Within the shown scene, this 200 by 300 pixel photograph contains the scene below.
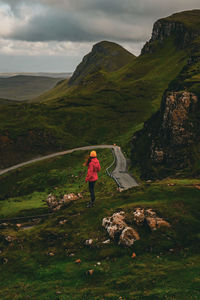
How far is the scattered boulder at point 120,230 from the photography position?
74.7ft

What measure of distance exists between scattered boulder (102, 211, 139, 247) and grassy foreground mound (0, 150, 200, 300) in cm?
58

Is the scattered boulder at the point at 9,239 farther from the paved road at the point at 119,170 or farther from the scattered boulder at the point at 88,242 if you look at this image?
the paved road at the point at 119,170

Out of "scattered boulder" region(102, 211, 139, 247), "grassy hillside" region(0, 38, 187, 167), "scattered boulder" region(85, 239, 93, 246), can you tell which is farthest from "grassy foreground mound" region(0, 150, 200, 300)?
"grassy hillside" region(0, 38, 187, 167)

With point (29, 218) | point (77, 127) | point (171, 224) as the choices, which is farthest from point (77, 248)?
point (77, 127)

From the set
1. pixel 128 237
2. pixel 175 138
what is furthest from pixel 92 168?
pixel 175 138

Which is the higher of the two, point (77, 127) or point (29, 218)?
point (77, 127)

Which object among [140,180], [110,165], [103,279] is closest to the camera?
[103,279]

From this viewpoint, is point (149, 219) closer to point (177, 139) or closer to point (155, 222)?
point (155, 222)

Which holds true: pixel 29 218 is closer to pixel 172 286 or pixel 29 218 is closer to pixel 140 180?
pixel 140 180

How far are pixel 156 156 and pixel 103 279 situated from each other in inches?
2154

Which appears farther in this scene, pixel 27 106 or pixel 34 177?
pixel 27 106

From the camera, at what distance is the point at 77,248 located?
23734mm

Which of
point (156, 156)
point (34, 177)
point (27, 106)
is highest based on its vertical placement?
point (27, 106)

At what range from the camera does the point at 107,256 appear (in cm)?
2170
